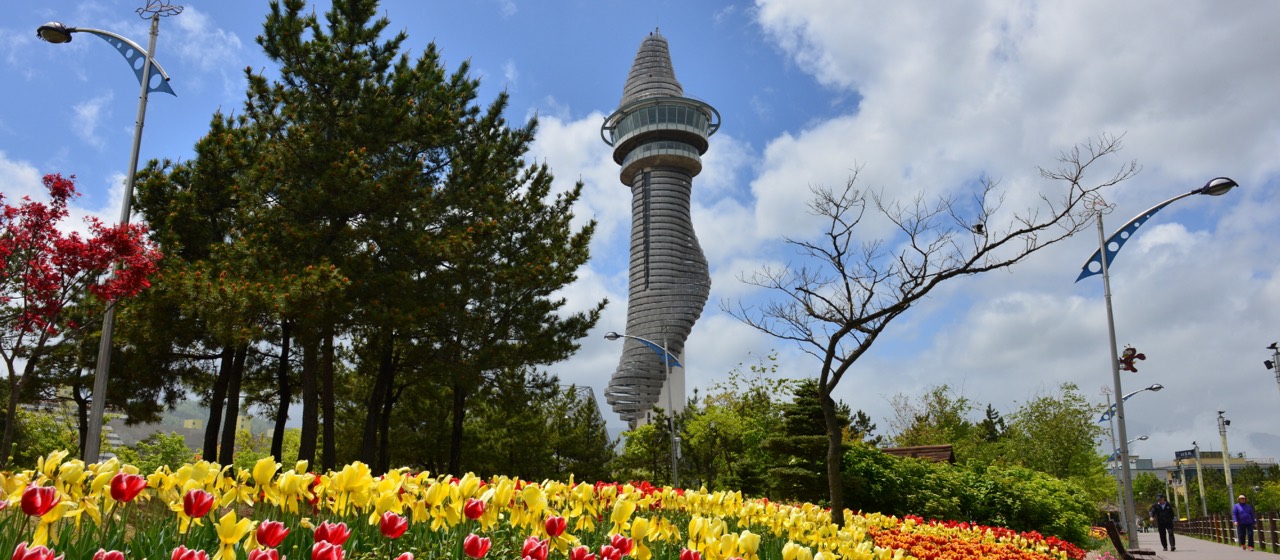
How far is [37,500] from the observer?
2.54 metres

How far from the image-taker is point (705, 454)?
33750 millimetres

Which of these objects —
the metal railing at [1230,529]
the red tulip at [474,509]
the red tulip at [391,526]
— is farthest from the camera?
the metal railing at [1230,529]

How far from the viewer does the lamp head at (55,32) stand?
13.3m

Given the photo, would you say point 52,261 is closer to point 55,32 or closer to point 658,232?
point 55,32

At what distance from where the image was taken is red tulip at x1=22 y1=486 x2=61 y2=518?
99.2 inches

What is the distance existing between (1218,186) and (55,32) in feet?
68.0

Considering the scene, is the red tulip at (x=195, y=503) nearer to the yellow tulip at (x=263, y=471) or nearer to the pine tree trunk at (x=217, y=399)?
the yellow tulip at (x=263, y=471)

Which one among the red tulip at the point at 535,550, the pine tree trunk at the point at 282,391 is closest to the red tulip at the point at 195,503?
the red tulip at the point at 535,550

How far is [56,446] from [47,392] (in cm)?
607

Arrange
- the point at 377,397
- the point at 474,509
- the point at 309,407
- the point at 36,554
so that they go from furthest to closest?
the point at 377,397
the point at 309,407
the point at 474,509
the point at 36,554

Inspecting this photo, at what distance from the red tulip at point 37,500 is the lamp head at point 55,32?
45.9 ft

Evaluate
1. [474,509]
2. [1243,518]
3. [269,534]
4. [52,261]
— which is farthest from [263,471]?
[1243,518]

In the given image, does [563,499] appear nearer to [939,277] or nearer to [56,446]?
[939,277]

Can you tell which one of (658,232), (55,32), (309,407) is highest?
(658,232)
